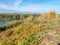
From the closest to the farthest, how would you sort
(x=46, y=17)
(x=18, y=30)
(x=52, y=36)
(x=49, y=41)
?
(x=49, y=41) → (x=52, y=36) → (x=18, y=30) → (x=46, y=17)

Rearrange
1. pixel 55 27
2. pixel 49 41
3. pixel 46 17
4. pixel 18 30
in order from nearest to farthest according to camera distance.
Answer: pixel 49 41 → pixel 55 27 → pixel 18 30 → pixel 46 17

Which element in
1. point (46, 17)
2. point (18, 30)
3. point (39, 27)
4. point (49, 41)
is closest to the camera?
point (49, 41)

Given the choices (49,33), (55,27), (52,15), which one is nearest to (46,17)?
(52,15)

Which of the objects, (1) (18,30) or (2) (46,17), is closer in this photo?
(1) (18,30)

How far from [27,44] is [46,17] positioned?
9874mm

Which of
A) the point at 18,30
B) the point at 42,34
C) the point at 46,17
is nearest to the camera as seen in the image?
the point at 42,34

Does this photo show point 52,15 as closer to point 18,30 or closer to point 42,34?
point 18,30

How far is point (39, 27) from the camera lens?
1539cm

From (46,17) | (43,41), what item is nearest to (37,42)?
(43,41)

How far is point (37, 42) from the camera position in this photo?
37.9ft

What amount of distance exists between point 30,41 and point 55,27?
253 centimetres

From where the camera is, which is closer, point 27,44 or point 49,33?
point 27,44

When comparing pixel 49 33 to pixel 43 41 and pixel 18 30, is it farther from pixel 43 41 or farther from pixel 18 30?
pixel 18 30

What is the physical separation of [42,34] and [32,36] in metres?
0.74
